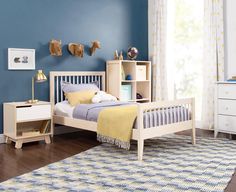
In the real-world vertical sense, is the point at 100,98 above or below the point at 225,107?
above

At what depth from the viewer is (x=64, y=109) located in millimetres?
4930

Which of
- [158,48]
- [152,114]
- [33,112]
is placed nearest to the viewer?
[152,114]

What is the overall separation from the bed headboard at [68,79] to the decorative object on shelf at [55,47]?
12.3 inches

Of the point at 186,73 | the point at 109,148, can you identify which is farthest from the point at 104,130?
the point at 186,73

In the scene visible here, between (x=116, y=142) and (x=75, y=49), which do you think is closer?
(x=116, y=142)

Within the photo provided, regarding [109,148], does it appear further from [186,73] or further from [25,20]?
[186,73]

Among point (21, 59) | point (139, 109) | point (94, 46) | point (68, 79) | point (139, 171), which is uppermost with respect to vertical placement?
point (94, 46)

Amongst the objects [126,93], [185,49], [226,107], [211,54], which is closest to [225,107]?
[226,107]

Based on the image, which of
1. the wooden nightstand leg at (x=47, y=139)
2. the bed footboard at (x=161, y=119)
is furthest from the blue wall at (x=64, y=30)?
the bed footboard at (x=161, y=119)

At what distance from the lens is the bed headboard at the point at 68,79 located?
17.0 feet

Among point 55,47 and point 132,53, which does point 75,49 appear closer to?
point 55,47

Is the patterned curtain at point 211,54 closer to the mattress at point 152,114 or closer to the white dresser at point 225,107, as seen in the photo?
the white dresser at point 225,107

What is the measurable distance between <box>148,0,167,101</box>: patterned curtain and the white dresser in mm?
1616

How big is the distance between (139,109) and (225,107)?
72.8 inches
